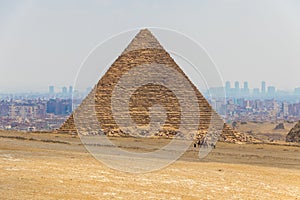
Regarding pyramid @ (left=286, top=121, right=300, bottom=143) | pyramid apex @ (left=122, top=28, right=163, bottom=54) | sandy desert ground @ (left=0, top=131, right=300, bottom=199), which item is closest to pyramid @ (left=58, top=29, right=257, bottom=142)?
pyramid apex @ (left=122, top=28, right=163, bottom=54)

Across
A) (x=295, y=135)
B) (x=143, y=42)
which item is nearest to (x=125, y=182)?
(x=143, y=42)

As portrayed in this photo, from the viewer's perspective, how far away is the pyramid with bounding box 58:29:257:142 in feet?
153

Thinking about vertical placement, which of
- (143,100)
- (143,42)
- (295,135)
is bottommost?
(295,135)

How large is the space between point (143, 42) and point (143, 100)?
22.0 ft

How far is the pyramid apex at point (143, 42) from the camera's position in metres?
50.8

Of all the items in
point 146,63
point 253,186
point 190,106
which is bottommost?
point 253,186

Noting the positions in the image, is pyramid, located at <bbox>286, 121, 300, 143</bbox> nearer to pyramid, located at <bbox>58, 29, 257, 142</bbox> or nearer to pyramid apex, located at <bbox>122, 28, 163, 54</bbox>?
→ pyramid, located at <bbox>58, 29, 257, 142</bbox>

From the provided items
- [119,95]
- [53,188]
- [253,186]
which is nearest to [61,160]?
[53,188]

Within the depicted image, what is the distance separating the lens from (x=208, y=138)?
44.1 metres

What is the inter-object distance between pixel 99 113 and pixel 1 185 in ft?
112

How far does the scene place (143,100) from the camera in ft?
159

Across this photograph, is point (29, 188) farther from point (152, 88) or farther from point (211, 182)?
point (152, 88)

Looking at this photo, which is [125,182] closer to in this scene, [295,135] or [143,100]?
[143,100]

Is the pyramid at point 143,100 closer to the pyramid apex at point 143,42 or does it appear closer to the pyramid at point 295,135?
the pyramid apex at point 143,42
